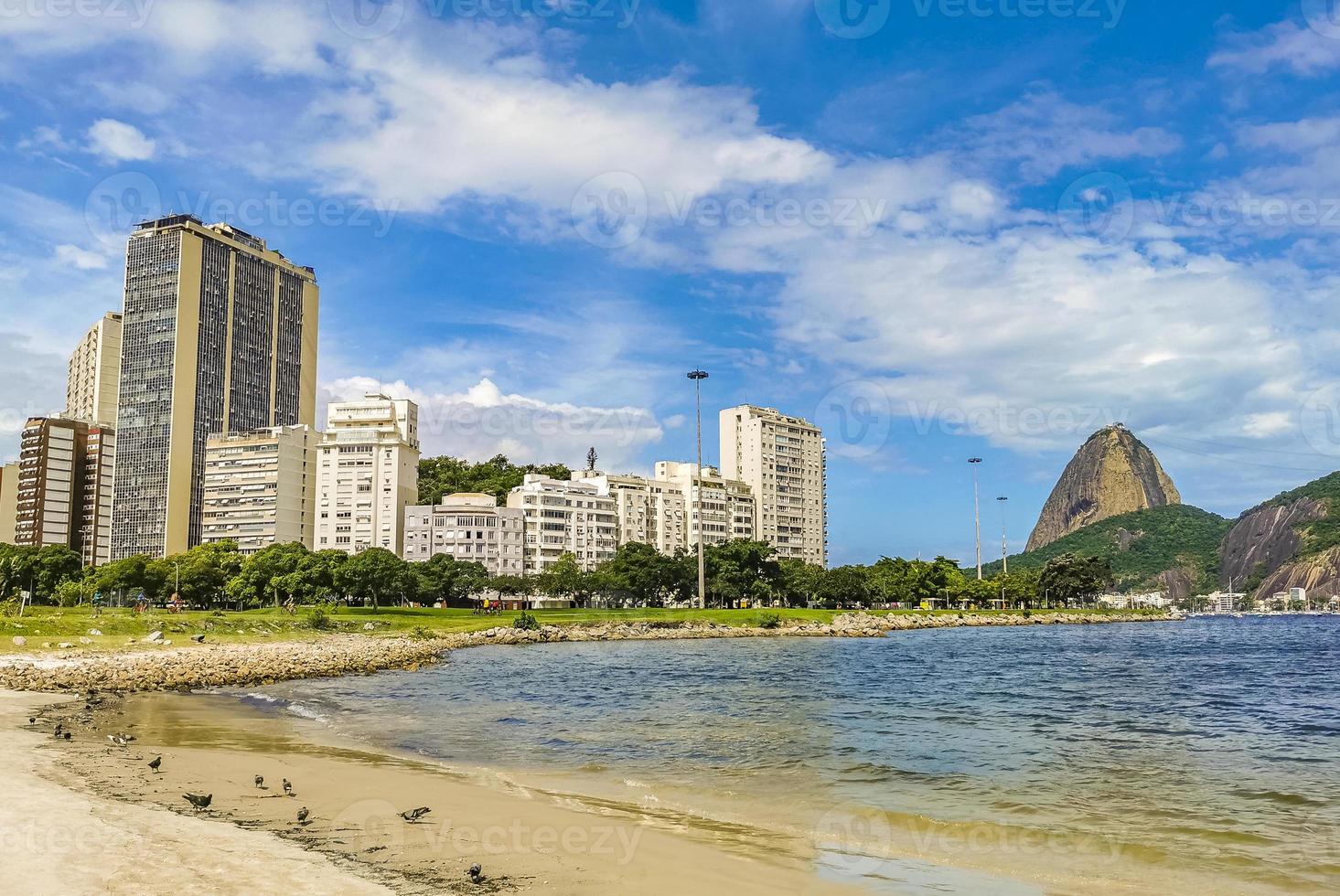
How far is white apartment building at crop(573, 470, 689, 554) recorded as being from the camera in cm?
16988

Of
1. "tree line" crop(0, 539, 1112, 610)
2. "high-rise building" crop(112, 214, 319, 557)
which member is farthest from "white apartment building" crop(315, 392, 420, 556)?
"high-rise building" crop(112, 214, 319, 557)

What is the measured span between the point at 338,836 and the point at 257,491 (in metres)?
152

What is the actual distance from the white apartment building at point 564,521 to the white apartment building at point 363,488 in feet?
58.0

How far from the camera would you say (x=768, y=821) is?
15.7 meters

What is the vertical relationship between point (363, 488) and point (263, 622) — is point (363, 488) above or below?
above

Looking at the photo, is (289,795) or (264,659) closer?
(289,795)

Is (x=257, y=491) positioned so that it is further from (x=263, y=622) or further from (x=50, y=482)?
(x=263, y=622)

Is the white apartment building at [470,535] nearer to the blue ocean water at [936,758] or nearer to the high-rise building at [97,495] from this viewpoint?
the high-rise building at [97,495]

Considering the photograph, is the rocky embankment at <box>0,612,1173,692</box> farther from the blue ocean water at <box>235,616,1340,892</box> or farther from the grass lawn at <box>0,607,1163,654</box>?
the grass lawn at <box>0,607,1163,654</box>

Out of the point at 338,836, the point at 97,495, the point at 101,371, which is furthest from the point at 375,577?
the point at 101,371

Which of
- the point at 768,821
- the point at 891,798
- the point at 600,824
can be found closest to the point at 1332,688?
the point at 891,798

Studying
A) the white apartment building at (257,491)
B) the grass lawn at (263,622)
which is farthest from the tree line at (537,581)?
the white apartment building at (257,491)

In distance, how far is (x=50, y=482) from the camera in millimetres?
164750

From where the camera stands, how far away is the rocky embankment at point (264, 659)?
115ft
